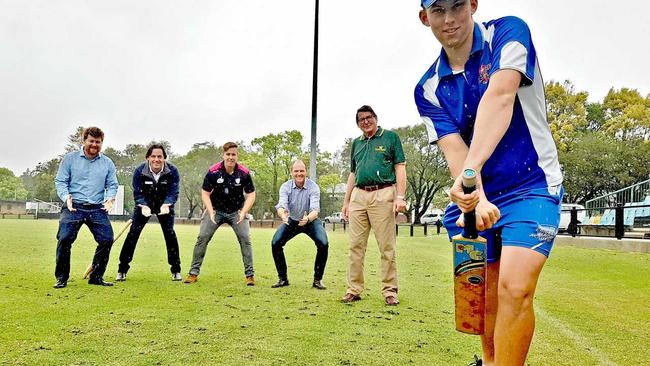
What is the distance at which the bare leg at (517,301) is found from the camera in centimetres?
245

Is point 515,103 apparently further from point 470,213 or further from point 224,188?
point 224,188

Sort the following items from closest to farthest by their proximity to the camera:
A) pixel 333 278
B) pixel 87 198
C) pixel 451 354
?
pixel 451 354 < pixel 87 198 < pixel 333 278

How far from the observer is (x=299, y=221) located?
313 inches

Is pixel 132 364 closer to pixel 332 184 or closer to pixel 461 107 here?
pixel 461 107

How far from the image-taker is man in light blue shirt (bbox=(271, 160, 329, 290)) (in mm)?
7789

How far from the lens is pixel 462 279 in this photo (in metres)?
2.45

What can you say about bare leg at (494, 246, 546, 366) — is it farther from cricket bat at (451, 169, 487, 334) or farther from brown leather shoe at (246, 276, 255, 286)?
brown leather shoe at (246, 276, 255, 286)

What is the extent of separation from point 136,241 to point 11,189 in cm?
10085

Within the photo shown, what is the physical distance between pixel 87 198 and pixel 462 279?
6.57m

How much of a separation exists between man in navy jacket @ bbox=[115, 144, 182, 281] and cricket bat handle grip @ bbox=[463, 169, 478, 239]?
6507 mm

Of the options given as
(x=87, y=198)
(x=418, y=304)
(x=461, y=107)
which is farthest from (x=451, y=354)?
(x=87, y=198)

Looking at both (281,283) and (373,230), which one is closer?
(373,230)

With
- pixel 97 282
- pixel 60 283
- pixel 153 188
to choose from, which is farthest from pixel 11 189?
pixel 60 283

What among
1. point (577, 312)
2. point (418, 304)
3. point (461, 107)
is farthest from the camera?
point (418, 304)
